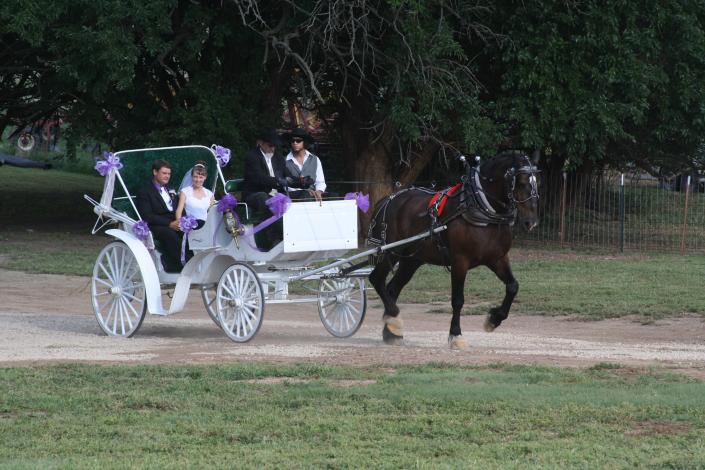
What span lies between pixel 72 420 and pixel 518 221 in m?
5.57

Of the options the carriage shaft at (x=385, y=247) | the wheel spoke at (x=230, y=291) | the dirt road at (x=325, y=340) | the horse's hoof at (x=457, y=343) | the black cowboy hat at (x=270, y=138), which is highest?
the black cowboy hat at (x=270, y=138)

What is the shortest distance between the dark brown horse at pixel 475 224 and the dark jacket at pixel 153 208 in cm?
264

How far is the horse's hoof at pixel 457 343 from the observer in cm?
1223

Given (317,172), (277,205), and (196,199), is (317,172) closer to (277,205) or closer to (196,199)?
(277,205)

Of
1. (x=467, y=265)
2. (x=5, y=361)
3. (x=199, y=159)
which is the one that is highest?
(x=199, y=159)

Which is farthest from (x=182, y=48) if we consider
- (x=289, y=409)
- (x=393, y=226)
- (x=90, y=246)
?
(x=289, y=409)

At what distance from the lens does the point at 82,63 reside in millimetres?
23703

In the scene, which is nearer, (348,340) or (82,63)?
(348,340)

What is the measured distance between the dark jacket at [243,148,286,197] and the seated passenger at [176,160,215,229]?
779mm

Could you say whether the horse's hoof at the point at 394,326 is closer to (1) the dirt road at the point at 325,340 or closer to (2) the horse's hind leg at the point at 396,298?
(2) the horse's hind leg at the point at 396,298

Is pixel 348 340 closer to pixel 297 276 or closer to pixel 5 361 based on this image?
pixel 297 276

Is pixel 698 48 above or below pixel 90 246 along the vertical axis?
above

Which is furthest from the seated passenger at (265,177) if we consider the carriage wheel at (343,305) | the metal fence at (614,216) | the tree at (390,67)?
the metal fence at (614,216)

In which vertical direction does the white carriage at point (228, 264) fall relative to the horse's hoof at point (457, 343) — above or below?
above
